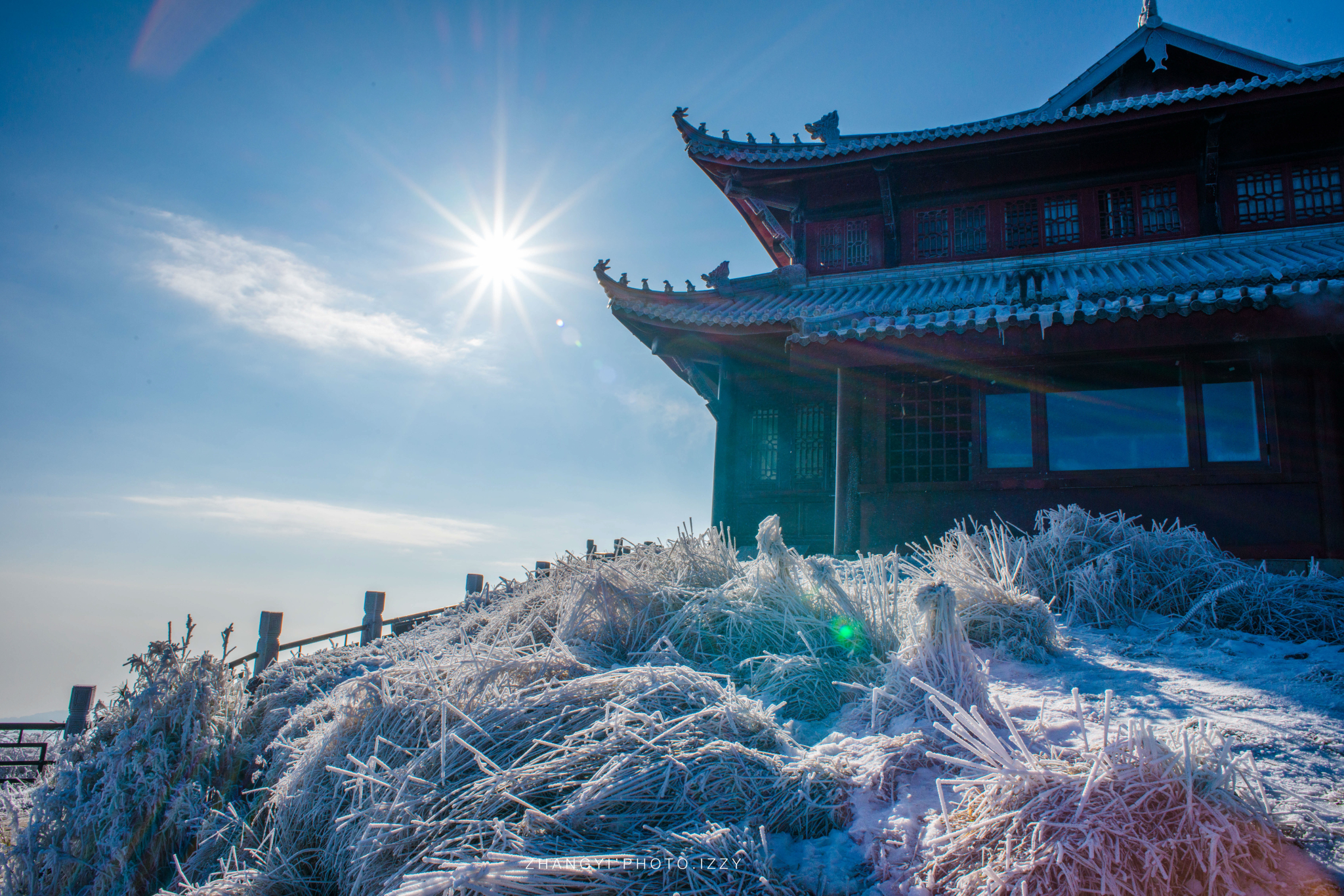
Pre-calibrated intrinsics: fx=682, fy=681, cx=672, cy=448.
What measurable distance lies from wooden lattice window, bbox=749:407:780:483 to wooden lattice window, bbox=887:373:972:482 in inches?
66.0

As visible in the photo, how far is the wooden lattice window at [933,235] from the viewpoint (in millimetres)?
8633

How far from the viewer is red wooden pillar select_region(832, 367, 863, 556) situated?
6559 millimetres

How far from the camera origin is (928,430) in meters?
6.64

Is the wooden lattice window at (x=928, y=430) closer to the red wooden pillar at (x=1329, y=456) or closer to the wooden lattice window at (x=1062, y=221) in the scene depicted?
the red wooden pillar at (x=1329, y=456)

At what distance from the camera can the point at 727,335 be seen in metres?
7.42

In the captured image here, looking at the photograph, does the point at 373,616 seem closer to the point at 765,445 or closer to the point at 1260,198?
the point at 765,445

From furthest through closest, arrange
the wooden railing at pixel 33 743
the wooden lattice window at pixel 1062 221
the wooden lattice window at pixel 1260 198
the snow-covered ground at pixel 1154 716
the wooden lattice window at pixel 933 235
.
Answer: the wooden lattice window at pixel 933 235 < the wooden lattice window at pixel 1062 221 < the wooden railing at pixel 33 743 < the wooden lattice window at pixel 1260 198 < the snow-covered ground at pixel 1154 716

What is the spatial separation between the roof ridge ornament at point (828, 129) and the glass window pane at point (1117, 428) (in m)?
4.48

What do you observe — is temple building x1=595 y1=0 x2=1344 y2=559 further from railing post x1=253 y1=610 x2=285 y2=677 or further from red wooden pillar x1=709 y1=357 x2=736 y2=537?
railing post x1=253 y1=610 x2=285 y2=677

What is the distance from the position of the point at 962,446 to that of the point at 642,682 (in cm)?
Result: 497

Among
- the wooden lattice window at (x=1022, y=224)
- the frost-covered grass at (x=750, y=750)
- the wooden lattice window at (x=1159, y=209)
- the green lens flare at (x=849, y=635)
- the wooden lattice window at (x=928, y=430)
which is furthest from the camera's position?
the wooden lattice window at (x=1022, y=224)

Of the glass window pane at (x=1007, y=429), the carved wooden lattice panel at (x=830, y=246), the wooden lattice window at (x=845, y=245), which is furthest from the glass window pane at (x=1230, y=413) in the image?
the carved wooden lattice panel at (x=830, y=246)

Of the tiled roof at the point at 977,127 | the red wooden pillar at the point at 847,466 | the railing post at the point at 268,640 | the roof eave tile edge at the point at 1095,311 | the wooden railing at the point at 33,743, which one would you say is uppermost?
the tiled roof at the point at 977,127

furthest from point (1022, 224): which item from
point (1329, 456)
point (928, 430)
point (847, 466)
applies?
point (847, 466)
